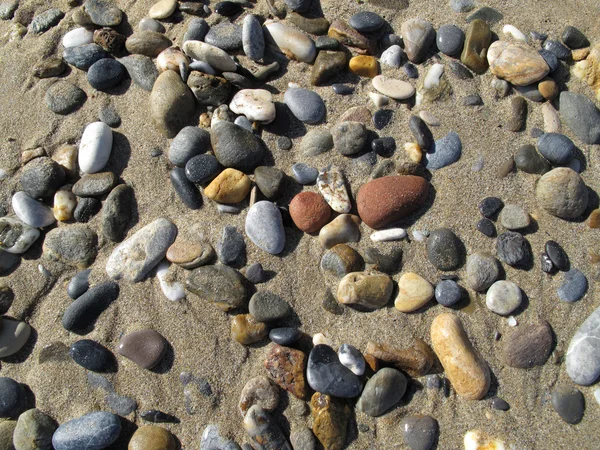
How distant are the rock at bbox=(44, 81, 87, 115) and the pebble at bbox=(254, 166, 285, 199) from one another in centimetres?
96

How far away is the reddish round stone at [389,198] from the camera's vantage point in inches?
75.7

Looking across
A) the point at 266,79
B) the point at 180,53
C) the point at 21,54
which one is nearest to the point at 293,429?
the point at 266,79

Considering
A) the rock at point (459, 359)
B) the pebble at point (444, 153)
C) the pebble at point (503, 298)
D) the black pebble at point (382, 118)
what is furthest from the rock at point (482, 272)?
the black pebble at point (382, 118)

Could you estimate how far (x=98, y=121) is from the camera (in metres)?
2.23

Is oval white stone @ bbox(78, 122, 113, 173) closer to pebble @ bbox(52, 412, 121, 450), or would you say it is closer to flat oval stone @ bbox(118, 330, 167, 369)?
flat oval stone @ bbox(118, 330, 167, 369)

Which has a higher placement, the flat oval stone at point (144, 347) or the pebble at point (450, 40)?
the pebble at point (450, 40)

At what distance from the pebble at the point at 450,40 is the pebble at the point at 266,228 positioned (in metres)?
1.10

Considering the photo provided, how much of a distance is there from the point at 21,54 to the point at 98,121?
642mm

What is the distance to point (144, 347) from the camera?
1809mm

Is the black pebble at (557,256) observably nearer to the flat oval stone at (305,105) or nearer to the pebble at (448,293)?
the pebble at (448,293)

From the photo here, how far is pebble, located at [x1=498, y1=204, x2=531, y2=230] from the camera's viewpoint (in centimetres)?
192

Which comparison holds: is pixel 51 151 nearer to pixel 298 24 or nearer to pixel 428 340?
pixel 298 24

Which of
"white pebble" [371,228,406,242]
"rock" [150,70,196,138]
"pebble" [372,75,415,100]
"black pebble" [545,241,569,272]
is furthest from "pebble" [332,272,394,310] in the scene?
"rock" [150,70,196,138]

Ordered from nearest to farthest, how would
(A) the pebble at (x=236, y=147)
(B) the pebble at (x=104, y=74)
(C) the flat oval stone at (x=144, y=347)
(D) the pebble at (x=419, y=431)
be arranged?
(D) the pebble at (x=419, y=431)
(C) the flat oval stone at (x=144, y=347)
(A) the pebble at (x=236, y=147)
(B) the pebble at (x=104, y=74)
